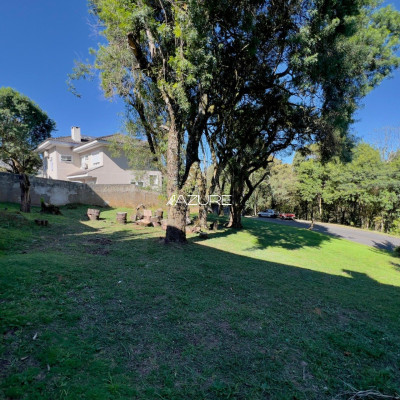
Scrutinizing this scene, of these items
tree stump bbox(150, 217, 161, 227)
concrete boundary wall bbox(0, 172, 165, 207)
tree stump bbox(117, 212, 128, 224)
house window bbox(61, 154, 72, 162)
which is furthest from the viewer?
house window bbox(61, 154, 72, 162)

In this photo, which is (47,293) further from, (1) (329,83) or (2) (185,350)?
(1) (329,83)

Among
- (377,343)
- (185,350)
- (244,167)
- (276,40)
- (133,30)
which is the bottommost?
(377,343)

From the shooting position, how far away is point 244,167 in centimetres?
1303

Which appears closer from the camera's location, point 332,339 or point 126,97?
point 332,339

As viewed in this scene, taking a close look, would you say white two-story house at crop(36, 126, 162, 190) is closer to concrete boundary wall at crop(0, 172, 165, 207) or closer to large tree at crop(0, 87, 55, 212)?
large tree at crop(0, 87, 55, 212)

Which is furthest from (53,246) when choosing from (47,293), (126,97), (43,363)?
(126,97)

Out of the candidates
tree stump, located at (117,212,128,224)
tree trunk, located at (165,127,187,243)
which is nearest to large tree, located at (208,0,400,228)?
tree trunk, located at (165,127,187,243)

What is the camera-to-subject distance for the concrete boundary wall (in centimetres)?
1229

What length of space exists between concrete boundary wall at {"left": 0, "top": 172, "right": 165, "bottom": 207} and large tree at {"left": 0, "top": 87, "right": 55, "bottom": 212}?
5.61 feet

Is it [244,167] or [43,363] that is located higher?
[244,167]

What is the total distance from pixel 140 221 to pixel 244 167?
21.0ft

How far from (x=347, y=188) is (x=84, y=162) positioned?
88.6 ft

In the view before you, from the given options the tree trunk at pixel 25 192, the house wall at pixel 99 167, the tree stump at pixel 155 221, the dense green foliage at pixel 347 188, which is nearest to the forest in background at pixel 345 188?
the dense green foliage at pixel 347 188

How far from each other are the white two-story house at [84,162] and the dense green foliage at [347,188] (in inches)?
643
